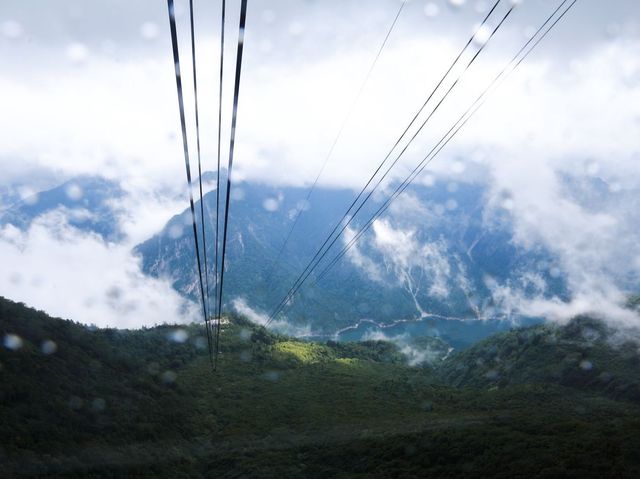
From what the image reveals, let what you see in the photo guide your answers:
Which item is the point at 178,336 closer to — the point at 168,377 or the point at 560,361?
the point at 168,377

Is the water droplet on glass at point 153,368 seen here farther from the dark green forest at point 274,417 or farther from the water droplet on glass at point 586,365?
the water droplet on glass at point 586,365

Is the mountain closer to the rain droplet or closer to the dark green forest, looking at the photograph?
the dark green forest

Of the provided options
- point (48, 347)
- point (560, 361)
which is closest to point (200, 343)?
point (48, 347)

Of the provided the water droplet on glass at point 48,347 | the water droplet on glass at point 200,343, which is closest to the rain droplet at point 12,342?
the water droplet on glass at point 48,347

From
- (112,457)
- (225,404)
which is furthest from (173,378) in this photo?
(112,457)

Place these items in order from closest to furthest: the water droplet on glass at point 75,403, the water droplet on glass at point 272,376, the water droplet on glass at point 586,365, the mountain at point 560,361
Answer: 1. the water droplet on glass at point 75,403
2. the mountain at point 560,361
3. the water droplet on glass at point 272,376
4. the water droplet on glass at point 586,365

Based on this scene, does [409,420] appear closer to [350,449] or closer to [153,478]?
[350,449]
